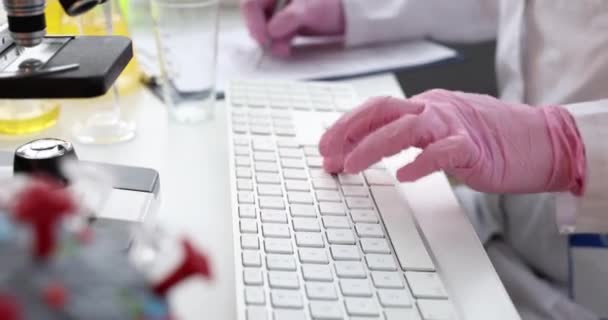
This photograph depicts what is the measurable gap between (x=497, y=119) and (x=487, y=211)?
260mm

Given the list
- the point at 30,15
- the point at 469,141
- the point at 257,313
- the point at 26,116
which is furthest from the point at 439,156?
the point at 26,116

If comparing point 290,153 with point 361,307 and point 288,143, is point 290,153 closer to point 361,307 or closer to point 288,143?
point 288,143

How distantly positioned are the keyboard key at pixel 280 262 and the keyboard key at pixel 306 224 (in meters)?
0.04

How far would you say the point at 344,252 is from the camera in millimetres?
538

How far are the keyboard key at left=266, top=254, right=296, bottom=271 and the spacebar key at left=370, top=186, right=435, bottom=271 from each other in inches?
3.3

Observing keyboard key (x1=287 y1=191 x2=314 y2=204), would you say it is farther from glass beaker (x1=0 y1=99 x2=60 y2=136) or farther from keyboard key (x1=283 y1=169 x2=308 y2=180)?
glass beaker (x1=0 y1=99 x2=60 y2=136)

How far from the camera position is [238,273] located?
20.0 inches

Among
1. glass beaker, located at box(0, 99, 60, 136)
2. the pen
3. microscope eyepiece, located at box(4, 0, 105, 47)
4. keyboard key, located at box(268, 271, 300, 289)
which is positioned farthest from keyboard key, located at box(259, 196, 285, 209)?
the pen

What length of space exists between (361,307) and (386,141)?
0.20 metres

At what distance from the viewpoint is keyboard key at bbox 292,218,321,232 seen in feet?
1.87

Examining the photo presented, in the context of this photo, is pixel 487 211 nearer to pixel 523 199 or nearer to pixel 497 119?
pixel 523 199

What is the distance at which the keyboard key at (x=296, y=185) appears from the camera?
0.64 m

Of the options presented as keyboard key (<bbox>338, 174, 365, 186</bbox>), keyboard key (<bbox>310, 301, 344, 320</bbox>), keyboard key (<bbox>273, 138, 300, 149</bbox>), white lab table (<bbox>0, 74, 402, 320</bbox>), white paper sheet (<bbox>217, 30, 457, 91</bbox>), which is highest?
keyboard key (<bbox>310, 301, 344, 320</bbox>)

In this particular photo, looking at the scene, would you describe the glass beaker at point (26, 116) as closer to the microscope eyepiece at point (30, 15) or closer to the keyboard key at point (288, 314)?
the microscope eyepiece at point (30, 15)
